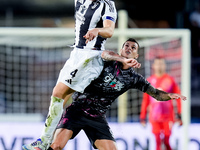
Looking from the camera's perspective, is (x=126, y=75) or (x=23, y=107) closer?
(x=126, y=75)

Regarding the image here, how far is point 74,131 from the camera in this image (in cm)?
422

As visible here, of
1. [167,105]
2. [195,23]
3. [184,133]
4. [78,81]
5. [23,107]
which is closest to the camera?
[78,81]

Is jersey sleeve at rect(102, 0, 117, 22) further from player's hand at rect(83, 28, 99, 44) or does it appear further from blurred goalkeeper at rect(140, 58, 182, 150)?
blurred goalkeeper at rect(140, 58, 182, 150)

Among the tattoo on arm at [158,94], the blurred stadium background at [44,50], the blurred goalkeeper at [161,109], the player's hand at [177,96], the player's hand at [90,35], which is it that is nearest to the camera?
the player's hand at [90,35]

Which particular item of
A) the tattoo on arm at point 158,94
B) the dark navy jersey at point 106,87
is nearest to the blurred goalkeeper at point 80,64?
the dark navy jersey at point 106,87

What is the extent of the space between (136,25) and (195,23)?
91.4 inches

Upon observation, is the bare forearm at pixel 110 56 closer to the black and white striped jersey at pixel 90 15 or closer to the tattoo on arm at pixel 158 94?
the black and white striped jersey at pixel 90 15

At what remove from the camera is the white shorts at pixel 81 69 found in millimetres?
3853

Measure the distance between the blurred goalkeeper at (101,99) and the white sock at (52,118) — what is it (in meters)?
0.16

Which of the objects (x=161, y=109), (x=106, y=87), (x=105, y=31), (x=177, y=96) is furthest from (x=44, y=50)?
(x=105, y=31)

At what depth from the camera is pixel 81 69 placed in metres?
3.90

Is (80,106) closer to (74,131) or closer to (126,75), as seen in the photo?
(74,131)

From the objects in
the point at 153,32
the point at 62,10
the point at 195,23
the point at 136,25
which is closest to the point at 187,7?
the point at 195,23

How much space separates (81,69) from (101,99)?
496mm
